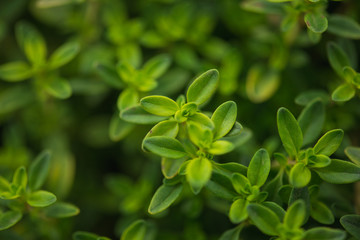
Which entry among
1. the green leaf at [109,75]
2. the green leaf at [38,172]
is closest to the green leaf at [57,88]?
the green leaf at [109,75]

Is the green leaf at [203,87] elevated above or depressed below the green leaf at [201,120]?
above

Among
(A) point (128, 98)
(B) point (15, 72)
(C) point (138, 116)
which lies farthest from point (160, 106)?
(B) point (15, 72)

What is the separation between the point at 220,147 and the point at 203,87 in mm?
234

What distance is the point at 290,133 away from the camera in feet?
4.44

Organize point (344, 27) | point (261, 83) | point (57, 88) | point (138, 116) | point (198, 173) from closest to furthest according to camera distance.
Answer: point (198, 173) < point (138, 116) < point (344, 27) < point (57, 88) < point (261, 83)

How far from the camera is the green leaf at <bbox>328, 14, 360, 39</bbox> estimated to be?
1.61 metres

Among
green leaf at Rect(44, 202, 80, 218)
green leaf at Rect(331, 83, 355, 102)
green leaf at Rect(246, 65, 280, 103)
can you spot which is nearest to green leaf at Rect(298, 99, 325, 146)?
green leaf at Rect(331, 83, 355, 102)

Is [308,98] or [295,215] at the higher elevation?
[308,98]

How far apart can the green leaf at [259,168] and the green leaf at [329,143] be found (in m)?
0.17

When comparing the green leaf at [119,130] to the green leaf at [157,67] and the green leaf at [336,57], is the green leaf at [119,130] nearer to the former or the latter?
the green leaf at [157,67]

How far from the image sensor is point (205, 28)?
206 centimetres

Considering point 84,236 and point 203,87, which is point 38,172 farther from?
point 203,87

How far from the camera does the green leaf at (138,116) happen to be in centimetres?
138

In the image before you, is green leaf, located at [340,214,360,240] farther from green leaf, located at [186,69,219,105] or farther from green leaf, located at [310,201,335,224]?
green leaf, located at [186,69,219,105]
